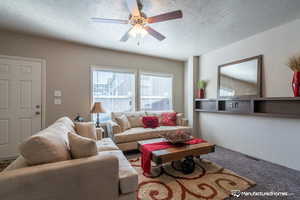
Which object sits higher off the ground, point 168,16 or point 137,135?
point 168,16

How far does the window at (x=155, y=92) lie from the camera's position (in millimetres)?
4309

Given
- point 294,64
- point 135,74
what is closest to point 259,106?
point 294,64

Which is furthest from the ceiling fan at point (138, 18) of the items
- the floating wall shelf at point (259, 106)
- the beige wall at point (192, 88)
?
the beige wall at point (192, 88)

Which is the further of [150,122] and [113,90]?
[113,90]

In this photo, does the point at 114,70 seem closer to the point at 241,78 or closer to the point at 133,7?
the point at 133,7

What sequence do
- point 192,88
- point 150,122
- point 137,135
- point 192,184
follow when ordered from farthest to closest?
point 192,88 → point 150,122 → point 137,135 → point 192,184

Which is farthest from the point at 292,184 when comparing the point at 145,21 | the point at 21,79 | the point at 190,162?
the point at 21,79

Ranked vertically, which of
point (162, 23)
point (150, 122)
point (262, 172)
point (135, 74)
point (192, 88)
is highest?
point (162, 23)

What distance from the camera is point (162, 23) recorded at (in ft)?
8.09

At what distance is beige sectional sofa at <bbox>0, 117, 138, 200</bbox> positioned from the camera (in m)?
0.98

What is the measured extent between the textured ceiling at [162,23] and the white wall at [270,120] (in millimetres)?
228

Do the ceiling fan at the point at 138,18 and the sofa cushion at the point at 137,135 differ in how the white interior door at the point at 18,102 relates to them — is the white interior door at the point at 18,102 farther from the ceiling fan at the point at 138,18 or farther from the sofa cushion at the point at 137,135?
the ceiling fan at the point at 138,18

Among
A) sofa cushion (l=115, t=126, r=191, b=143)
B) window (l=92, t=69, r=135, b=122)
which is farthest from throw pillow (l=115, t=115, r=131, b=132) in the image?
window (l=92, t=69, r=135, b=122)

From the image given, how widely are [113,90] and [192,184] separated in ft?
9.73
